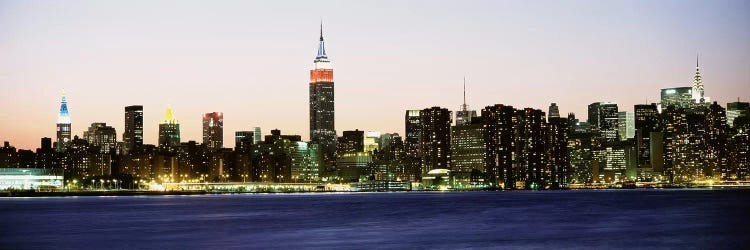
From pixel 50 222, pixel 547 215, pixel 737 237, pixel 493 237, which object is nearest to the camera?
pixel 737 237

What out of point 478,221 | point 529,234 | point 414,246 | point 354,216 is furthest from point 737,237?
point 354,216

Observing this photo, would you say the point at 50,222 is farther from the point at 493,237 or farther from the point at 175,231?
the point at 493,237

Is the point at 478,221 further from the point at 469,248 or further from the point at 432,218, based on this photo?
the point at 469,248

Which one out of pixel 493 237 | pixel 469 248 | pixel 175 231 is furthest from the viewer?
pixel 175 231

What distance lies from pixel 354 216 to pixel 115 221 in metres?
28.9

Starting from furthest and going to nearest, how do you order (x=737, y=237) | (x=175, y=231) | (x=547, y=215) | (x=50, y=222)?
1. (x=547, y=215)
2. (x=50, y=222)
3. (x=175, y=231)
4. (x=737, y=237)

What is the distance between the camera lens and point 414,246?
72938 mm

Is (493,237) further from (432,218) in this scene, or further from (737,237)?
(432,218)

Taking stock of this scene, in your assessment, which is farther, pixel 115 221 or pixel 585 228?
pixel 115 221

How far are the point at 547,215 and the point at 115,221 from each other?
49837 mm

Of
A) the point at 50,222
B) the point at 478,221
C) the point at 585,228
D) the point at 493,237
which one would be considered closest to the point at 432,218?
the point at 478,221

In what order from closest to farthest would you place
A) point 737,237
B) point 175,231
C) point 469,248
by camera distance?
point 469,248 → point 737,237 → point 175,231

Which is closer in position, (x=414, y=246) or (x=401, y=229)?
(x=414, y=246)

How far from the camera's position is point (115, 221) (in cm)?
10956
